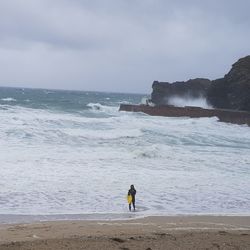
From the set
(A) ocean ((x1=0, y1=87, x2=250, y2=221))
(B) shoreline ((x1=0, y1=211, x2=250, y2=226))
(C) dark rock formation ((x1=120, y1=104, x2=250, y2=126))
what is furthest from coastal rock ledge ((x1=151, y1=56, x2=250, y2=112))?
(B) shoreline ((x1=0, y1=211, x2=250, y2=226))

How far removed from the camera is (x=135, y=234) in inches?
324

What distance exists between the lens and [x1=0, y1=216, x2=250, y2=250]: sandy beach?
7180 millimetres

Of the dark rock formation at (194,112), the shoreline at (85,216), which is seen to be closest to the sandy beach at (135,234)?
the shoreline at (85,216)

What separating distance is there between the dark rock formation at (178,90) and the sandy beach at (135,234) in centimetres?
5765

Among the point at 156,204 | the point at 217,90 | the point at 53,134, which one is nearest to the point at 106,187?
the point at 156,204

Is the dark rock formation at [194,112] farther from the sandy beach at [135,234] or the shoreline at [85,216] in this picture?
the sandy beach at [135,234]

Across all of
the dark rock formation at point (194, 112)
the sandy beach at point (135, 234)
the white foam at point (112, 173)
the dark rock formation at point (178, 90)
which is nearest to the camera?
the sandy beach at point (135, 234)

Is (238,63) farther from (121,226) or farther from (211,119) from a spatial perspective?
(121,226)

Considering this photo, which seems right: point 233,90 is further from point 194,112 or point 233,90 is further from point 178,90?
point 178,90

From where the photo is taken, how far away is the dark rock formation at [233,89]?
50562mm

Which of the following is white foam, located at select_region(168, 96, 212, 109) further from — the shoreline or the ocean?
the shoreline

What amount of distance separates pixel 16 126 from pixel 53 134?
83.4 inches

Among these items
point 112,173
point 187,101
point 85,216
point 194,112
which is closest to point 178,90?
point 187,101

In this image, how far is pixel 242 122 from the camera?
134ft
